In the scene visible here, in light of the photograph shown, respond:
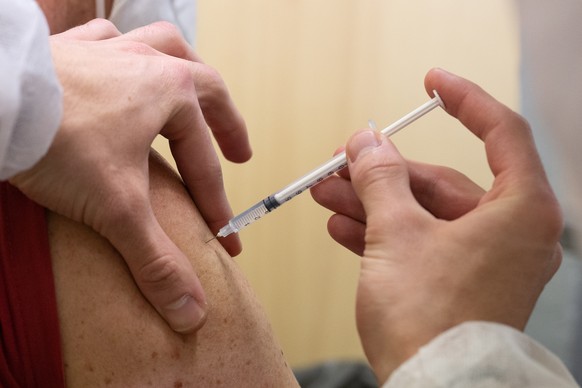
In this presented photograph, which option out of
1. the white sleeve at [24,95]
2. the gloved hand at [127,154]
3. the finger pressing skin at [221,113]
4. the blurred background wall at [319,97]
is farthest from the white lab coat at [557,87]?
the white sleeve at [24,95]

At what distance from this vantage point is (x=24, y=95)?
58 centimetres

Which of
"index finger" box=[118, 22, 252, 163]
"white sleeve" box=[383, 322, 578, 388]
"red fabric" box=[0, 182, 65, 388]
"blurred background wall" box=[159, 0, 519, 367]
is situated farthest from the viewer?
"blurred background wall" box=[159, 0, 519, 367]

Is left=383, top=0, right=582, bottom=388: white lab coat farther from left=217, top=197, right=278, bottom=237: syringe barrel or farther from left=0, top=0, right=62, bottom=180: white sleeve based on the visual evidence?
left=0, top=0, right=62, bottom=180: white sleeve

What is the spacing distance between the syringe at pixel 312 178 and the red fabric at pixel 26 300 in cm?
24

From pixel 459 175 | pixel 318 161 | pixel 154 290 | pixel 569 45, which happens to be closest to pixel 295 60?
pixel 318 161

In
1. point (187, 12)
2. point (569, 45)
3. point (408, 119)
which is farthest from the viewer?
point (187, 12)

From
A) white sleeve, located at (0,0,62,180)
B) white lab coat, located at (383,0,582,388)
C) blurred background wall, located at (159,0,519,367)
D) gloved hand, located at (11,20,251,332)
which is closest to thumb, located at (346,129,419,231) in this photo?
gloved hand, located at (11,20,251,332)

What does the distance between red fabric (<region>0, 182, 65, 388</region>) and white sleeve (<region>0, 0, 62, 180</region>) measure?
123 mm

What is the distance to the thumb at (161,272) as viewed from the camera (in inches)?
27.4

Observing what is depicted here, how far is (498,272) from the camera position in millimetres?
628

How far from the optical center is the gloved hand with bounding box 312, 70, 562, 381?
0.62m

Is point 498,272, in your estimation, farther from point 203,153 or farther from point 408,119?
point 203,153

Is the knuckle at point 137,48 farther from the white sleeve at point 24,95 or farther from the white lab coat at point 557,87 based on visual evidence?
the white lab coat at point 557,87

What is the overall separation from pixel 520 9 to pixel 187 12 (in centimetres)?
81
